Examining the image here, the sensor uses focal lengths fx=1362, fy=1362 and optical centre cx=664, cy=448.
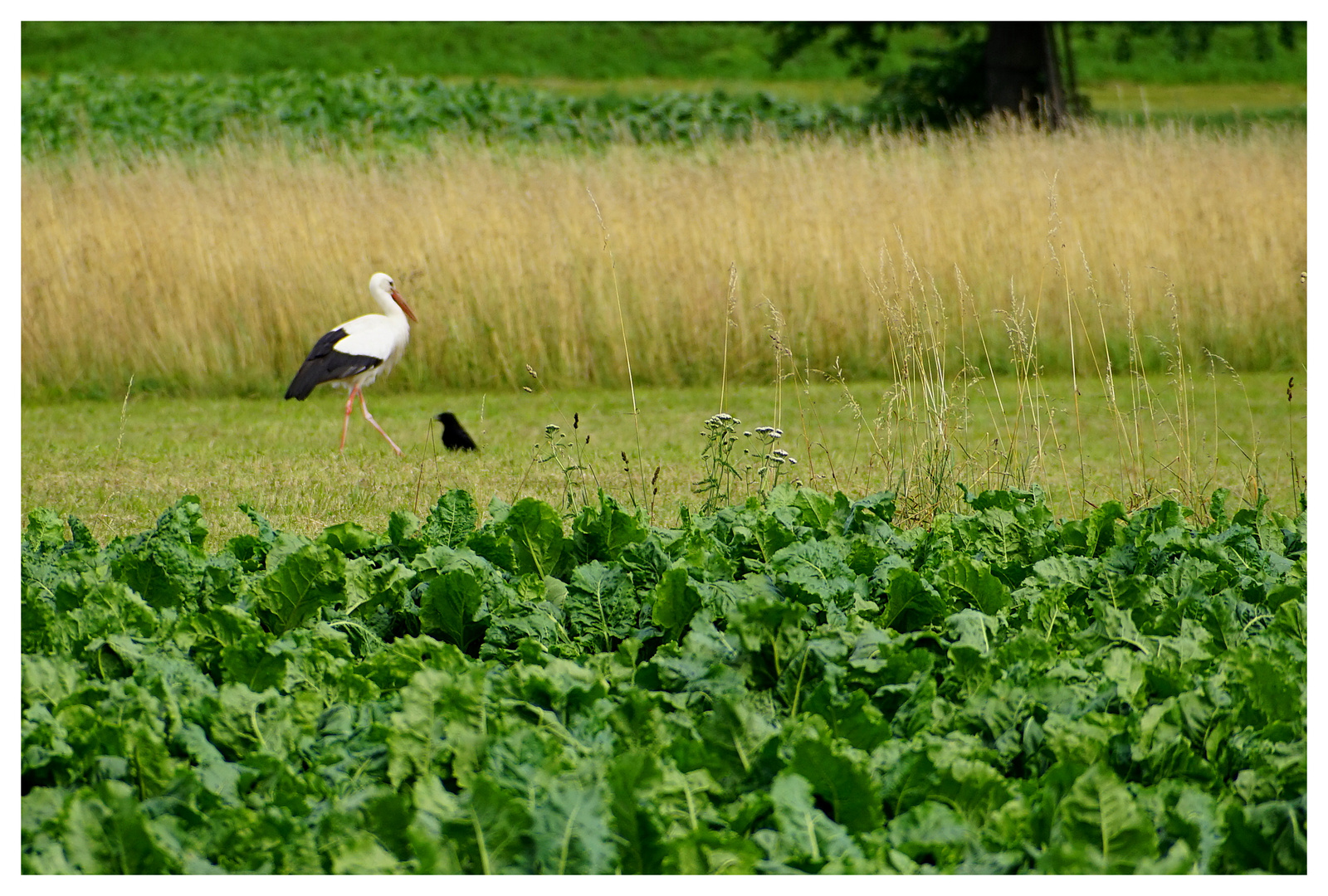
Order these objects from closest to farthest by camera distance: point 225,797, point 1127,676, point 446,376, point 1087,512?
point 225,797 → point 1127,676 → point 1087,512 → point 446,376

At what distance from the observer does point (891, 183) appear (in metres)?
10.4

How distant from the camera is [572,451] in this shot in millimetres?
7191

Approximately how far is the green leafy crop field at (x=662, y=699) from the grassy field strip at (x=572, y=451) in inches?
42.5

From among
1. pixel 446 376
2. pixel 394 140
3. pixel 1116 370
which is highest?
pixel 394 140

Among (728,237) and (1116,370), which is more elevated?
(728,237)

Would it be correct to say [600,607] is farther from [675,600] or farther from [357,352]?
[357,352]

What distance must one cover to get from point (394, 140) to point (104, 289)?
6.35 meters

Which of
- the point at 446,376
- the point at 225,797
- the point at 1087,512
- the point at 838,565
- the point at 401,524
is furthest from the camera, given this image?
the point at 446,376

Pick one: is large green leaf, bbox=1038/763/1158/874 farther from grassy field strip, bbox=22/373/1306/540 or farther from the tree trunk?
the tree trunk

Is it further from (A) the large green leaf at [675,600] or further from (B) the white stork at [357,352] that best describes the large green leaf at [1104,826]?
(B) the white stork at [357,352]

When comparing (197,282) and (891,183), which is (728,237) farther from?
(197,282)

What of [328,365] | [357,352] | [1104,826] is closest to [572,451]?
[357,352]

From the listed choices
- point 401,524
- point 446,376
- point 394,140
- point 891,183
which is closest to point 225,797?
point 401,524

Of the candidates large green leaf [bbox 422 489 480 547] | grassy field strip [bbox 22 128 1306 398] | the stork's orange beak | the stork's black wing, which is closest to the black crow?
the stork's black wing
